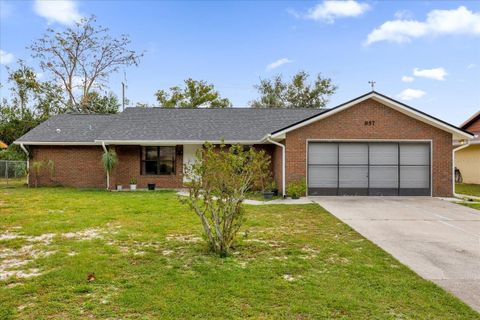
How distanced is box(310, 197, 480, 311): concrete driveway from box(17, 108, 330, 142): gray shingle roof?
20.9ft

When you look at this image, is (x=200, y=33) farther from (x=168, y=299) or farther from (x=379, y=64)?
(x=168, y=299)

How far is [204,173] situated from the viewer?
5.63 metres

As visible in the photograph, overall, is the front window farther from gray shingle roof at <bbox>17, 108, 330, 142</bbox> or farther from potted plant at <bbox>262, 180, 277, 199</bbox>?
potted plant at <bbox>262, 180, 277, 199</bbox>

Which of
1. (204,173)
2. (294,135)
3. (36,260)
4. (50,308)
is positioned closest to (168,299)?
(50,308)

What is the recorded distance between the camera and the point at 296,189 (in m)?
13.2

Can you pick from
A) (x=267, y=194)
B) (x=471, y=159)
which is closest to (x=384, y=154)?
(x=267, y=194)

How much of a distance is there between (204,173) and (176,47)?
72.6 feet

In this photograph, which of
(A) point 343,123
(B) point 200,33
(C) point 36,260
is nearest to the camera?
(C) point 36,260

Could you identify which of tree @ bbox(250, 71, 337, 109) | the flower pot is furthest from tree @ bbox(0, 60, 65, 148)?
the flower pot

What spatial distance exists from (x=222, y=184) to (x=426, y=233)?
16.0ft

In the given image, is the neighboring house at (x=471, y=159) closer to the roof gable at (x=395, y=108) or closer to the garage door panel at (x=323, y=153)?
the roof gable at (x=395, y=108)

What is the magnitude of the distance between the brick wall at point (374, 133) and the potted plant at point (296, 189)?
0.88ft

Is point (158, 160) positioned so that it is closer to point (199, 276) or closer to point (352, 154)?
point (352, 154)

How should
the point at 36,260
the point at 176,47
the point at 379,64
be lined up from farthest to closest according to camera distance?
the point at 176,47
the point at 379,64
the point at 36,260
